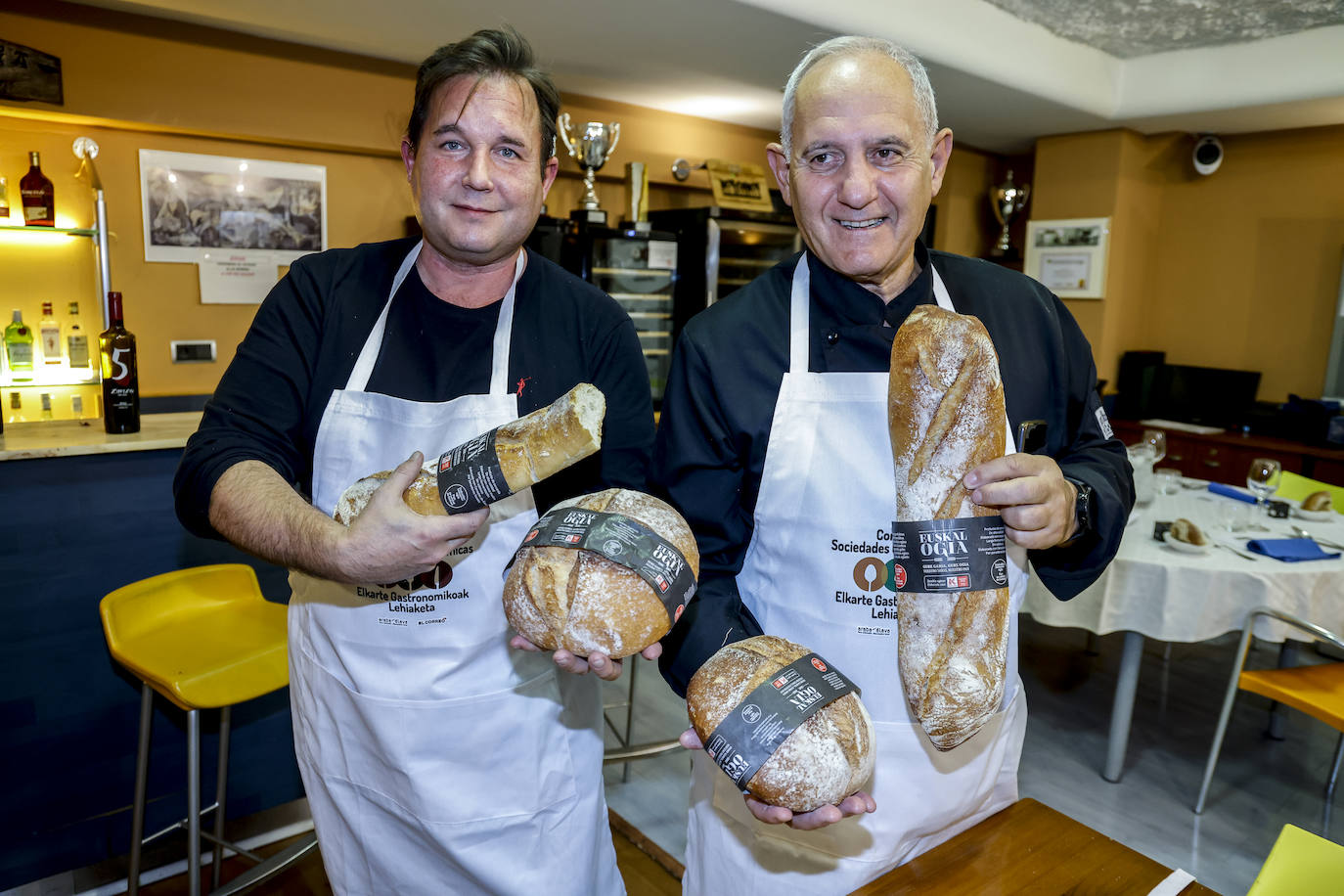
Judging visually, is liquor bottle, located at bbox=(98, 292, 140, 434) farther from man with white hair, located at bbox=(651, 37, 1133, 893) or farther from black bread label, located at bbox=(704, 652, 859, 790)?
black bread label, located at bbox=(704, 652, 859, 790)

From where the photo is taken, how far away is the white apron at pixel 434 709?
143 cm

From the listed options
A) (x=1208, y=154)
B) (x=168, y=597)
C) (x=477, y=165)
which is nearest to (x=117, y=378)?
(x=168, y=597)

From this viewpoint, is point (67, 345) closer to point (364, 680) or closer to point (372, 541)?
point (364, 680)

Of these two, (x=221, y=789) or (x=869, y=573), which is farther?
(x=221, y=789)

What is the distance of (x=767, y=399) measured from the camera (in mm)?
1291

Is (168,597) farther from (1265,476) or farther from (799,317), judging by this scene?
(1265,476)

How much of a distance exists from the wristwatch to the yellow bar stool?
1764 mm

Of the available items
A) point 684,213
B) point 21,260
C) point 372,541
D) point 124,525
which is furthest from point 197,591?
point 684,213

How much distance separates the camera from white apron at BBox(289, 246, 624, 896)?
1429 millimetres

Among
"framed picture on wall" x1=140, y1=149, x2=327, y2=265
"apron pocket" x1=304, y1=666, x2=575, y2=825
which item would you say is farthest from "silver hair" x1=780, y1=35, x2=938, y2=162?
"framed picture on wall" x1=140, y1=149, x2=327, y2=265

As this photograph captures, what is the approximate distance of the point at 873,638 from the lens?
4.07 ft

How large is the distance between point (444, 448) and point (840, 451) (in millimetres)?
640

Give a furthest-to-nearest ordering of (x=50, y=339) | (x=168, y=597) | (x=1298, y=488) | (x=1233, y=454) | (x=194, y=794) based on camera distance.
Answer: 1. (x=1233, y=454)
2. (x=1298, y=488)
3. (x=50, y=339)
4. (x=168, y=597)
5. (x=194, y=794)

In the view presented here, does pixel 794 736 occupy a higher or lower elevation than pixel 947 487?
lower
